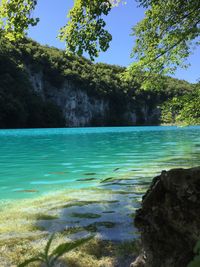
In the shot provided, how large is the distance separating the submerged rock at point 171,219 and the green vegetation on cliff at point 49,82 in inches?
3066

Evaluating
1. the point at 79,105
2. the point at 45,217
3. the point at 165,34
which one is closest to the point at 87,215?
the point at 45,217

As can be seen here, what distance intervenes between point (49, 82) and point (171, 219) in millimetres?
152210

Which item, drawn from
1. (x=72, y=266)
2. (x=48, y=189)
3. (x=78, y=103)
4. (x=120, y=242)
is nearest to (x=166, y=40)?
(x=48, y=189)

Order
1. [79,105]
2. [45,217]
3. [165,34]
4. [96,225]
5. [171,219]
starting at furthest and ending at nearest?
[79,105], [165,34], [45,217], [96,225], [171,219]

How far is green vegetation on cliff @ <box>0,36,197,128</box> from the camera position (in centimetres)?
11244

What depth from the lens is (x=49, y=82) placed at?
15212cm

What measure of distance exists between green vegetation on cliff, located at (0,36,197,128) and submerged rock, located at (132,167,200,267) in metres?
77.9

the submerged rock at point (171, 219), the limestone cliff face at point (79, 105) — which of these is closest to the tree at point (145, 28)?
the submerged rock at point (171, 219)

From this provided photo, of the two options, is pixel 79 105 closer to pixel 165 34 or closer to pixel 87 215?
pixel 165 34

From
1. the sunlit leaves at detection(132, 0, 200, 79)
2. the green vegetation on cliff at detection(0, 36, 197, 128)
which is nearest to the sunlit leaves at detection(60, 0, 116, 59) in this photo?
the sunlit leaves at detection(132, 0, 200, 79)

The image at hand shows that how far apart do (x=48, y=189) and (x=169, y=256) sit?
833 cm

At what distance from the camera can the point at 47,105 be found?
135 meters

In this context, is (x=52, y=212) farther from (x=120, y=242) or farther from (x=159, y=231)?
(x=159, y=231)

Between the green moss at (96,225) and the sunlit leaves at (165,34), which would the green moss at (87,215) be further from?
the sunlit leaves at (165,34)
